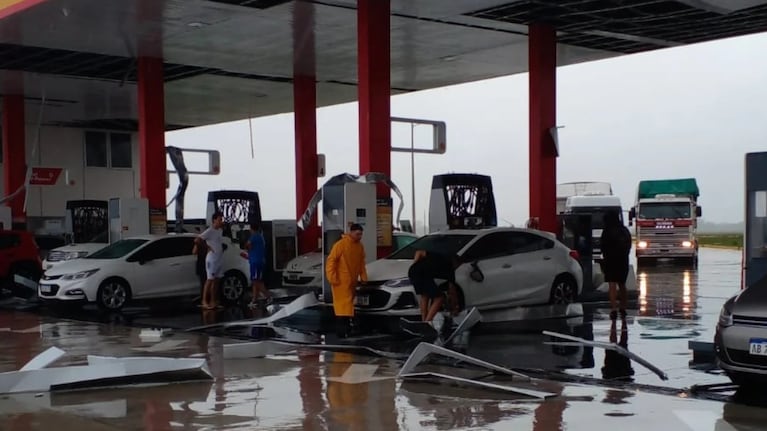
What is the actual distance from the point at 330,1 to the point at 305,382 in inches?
389

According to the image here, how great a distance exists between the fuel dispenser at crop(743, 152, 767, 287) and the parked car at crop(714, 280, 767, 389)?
1.84m

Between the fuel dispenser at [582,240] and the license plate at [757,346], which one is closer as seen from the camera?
the license plate at [757,346]

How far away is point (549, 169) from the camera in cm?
1988

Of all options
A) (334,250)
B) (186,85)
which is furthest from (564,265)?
(186,85)

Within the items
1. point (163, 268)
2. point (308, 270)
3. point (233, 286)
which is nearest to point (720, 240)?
point (308, 270)

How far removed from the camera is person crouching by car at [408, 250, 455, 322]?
13.1 m

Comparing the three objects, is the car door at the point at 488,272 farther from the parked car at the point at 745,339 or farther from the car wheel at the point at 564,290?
the parked car at the point at 745,339

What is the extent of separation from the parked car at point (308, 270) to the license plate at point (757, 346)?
1169 centimetres

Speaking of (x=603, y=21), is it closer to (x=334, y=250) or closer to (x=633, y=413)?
(x=334, y=250)

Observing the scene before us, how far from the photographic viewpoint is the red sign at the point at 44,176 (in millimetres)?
33312

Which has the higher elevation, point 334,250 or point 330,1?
point 330,1

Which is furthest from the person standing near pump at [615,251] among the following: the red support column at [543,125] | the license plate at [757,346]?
the license plate at [757,346]

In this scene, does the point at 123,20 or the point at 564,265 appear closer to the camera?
the point at 564,265

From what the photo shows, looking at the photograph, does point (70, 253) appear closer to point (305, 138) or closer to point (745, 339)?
point (305, 138)
